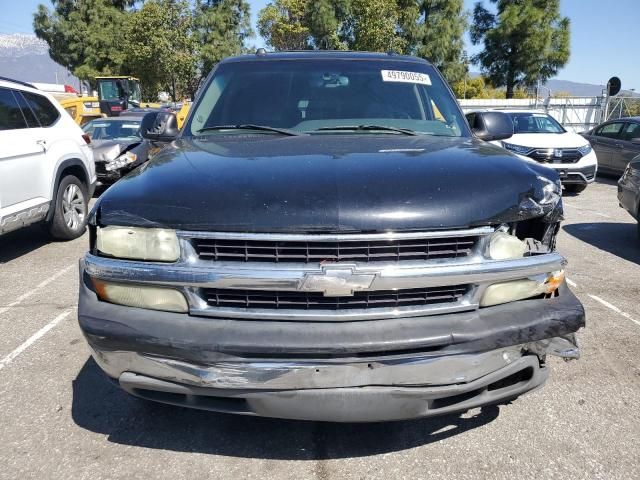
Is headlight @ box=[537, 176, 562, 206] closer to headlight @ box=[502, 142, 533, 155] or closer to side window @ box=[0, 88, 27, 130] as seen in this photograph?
side window @ box=[0, 88, 27, 130]

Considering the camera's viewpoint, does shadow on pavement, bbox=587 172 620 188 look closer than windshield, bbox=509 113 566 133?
No

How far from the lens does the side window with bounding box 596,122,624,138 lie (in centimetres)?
1208

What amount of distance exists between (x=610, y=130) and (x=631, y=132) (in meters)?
0.67

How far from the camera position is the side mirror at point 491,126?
3.53m

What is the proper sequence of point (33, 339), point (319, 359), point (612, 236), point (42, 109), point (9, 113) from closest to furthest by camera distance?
point (319, 359) → point (33, 339) → point (9, 113) → point (42, 109) → point (612, 236)

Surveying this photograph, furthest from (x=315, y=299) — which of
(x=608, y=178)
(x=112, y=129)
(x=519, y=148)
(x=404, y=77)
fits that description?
(x=608, y=178)

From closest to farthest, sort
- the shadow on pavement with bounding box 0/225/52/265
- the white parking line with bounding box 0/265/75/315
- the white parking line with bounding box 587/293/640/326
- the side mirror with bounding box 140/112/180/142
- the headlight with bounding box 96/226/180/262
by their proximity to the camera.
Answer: the headlight with bounding box 96/226/180/262
the side mirror with bounding box 140/112/180/142
the white parking line with bounding box 587/293/640/326
the white parking line with bounding box 0/265/75/315
the shadow on pavement with bounding box 0/225/52/265

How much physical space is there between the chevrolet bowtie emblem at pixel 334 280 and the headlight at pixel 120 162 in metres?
8.27

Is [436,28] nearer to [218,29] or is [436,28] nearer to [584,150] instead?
[218,29]

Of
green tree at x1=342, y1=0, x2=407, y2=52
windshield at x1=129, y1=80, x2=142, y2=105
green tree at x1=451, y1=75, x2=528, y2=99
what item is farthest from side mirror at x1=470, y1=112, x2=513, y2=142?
green tree at x1=451, y1=75, x2=528, y2=99

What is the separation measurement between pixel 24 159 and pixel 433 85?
4.32 m

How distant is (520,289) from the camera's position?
2174mm

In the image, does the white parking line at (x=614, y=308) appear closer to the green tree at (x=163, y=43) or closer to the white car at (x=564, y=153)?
the white car at (x=564, y=153)

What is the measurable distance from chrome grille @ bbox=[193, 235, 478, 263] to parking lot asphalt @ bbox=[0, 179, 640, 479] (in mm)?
983
